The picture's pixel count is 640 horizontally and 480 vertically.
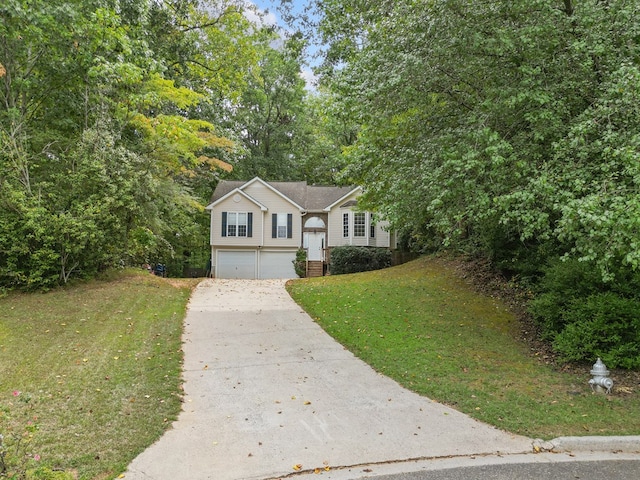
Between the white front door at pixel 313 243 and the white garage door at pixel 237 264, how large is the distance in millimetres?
3184

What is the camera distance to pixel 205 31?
54.9 ft

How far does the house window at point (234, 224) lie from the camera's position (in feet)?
77.9

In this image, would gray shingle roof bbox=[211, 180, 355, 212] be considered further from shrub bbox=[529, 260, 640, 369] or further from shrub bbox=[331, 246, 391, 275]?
shrub bbox=[529, 260, 640, 369]

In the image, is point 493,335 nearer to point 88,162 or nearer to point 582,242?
Answer: point 582,242

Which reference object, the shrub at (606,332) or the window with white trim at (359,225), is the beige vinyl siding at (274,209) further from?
the shrub at (606,332)

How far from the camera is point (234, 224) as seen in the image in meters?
23.8

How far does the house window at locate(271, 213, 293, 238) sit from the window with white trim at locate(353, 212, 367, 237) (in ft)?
12.4

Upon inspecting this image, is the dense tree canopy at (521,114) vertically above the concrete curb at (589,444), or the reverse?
the dense tree canopy at (521,114)

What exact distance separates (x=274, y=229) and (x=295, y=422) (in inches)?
795

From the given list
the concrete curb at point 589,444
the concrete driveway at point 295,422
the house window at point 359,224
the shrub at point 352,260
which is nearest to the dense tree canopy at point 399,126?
the concrete curb at point 589,444

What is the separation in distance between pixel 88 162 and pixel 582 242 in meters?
11.2

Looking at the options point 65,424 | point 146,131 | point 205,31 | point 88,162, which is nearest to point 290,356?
point 65,424

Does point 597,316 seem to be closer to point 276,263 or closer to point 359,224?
point 359,224

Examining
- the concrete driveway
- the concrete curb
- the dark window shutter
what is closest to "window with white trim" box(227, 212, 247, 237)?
the dark window shutter
